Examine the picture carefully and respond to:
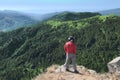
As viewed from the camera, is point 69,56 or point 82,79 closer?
point 82,79

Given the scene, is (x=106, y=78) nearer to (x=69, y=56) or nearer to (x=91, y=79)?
(x=91, y=79)

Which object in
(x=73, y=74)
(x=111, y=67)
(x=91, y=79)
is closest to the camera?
(x=91, y=79)

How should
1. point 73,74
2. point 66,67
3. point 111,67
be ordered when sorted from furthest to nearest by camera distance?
point 111,67 < point 66,67 < point 73,74

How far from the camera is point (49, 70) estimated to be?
34.7m

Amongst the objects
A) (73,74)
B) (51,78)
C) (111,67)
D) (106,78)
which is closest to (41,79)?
(51,78)

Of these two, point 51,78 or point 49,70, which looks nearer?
point 51,78

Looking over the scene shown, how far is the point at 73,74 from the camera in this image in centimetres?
3166

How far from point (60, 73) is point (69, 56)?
7.10ft

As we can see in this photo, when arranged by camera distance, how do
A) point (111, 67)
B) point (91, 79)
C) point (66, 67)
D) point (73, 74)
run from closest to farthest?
point (91, 79) → point (73, 74) → point (66, 67) → point (111, 67)

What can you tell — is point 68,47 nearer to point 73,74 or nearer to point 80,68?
point 73,74

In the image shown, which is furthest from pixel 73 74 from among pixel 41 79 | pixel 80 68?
pixel 80 68

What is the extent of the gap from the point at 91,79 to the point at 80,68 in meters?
8.09

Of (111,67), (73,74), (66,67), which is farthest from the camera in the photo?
(111,67)

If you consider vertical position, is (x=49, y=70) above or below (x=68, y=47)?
below
